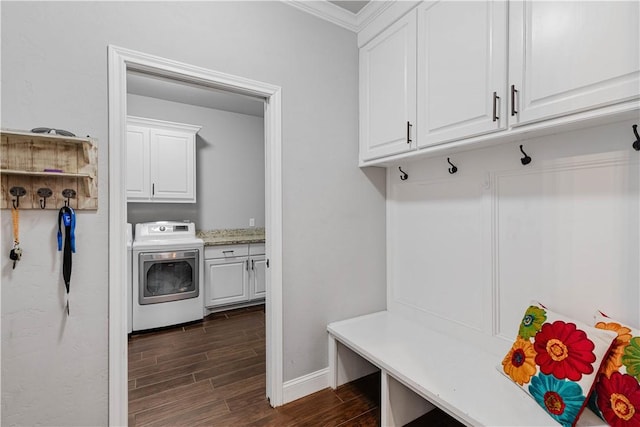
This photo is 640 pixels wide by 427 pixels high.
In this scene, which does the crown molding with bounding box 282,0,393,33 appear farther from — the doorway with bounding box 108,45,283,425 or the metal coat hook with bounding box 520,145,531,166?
the metal coat hook with bounding box 520,145,531,166

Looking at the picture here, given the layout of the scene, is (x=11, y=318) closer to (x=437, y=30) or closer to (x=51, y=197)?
(x=51, y=197)

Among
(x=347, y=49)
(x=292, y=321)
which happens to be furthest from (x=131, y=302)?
(x=347, y=49)

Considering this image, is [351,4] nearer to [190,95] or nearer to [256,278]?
[190,95]

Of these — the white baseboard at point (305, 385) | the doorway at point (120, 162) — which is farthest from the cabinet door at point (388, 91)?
the white baseboard at point (305, 385)

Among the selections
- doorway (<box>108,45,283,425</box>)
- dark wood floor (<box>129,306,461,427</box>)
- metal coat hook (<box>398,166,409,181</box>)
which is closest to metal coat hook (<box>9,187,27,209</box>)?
doorway (<box>108,45,283,425</box>)

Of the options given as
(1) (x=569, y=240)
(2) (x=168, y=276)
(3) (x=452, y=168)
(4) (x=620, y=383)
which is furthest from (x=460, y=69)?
(2) (x=168, y=276)

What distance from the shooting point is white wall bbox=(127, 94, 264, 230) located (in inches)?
151

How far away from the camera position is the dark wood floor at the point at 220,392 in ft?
6.10

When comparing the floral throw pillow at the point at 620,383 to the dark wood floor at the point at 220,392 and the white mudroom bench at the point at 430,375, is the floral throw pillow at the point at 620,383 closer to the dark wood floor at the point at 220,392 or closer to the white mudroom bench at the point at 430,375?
the white mudroom bench at the point at 430,375

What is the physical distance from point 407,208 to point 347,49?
1257 millimetres

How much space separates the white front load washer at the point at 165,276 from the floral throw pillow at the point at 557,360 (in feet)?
10.0

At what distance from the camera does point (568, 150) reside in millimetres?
1434

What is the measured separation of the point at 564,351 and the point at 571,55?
1.19 meters

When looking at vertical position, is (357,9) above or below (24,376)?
above
